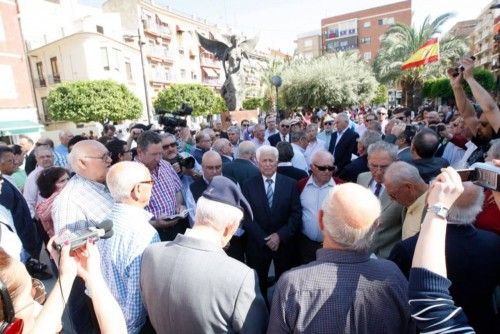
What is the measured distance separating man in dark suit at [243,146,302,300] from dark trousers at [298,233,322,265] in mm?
107

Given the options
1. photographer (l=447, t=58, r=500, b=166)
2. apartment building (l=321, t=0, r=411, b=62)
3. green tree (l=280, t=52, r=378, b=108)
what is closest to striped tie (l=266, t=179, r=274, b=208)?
photographer (l=447, t=58, r=500, b=166)

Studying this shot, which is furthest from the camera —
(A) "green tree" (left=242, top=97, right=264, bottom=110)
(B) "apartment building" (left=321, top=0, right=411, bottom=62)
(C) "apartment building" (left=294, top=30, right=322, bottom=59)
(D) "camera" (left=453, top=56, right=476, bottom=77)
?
(C) "apartment building" (left=294, top=30, right=322, bottom=59)

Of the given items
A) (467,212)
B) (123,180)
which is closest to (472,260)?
(467,212)

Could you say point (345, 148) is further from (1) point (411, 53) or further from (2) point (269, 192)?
(1) point (411, 53)

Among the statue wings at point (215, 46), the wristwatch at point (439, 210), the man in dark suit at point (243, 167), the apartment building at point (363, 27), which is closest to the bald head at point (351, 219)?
the wristwatch at point (439, 210)

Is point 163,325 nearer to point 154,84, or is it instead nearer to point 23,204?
point 23,204

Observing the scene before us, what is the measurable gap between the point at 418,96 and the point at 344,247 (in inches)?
1032

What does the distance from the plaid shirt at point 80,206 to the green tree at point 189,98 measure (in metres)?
28.6

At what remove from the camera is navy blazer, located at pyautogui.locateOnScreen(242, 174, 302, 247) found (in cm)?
351

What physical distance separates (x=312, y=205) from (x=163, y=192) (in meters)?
1.54

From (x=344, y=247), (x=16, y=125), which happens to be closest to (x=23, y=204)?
(x=344, y=247)

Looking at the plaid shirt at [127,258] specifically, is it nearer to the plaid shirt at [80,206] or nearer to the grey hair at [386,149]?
the plaid shirt at [80,206]

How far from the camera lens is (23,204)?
13.4 ft

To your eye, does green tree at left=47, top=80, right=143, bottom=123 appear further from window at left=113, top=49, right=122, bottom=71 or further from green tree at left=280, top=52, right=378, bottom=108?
green tree at left=280, top=52, right=378, bottom=108
